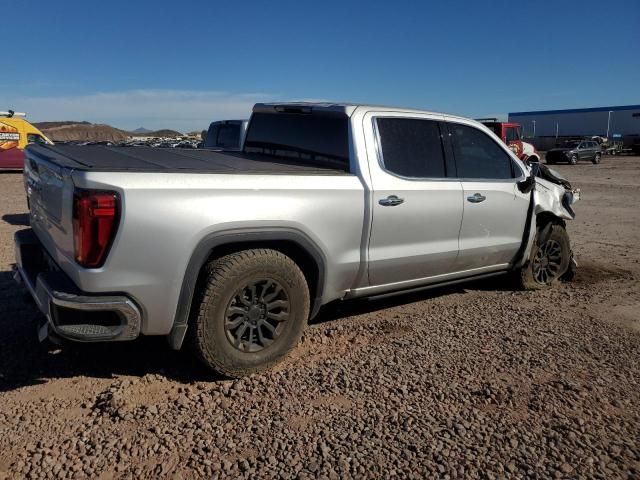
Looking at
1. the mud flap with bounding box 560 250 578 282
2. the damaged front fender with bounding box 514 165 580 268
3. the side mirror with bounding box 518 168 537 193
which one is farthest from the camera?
the mud flap with bounding box 560 250 578 282

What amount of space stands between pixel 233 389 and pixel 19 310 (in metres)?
2.44

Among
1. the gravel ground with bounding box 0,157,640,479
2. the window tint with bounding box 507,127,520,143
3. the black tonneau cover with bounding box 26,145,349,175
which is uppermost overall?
the window tint with bounding box 507,127,520,143

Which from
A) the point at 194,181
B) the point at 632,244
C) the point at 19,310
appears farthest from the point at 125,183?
the point at 632,244

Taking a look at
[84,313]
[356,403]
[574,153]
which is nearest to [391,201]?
[356,403]

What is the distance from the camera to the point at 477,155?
5.22 metres

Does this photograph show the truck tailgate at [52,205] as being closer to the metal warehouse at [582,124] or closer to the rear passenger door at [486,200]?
the rear passenger door at [486,200]

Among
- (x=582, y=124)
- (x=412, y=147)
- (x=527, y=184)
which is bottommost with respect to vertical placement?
(x=527, y=184)

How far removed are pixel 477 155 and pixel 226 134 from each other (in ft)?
26.7

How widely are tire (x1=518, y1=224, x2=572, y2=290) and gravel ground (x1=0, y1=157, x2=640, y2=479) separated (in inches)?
28.7

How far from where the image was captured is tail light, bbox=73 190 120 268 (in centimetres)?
310

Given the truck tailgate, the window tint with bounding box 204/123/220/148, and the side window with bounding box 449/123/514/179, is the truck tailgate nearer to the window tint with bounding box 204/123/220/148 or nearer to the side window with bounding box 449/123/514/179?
the side window with bounding box 449/123/514/179

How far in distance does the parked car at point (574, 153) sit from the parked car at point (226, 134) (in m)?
29.1

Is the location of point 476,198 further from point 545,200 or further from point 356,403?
point 356,403

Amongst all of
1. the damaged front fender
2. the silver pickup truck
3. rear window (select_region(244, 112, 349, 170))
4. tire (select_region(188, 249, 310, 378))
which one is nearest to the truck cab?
rear window (select_region(244, 112, 349, 170))
